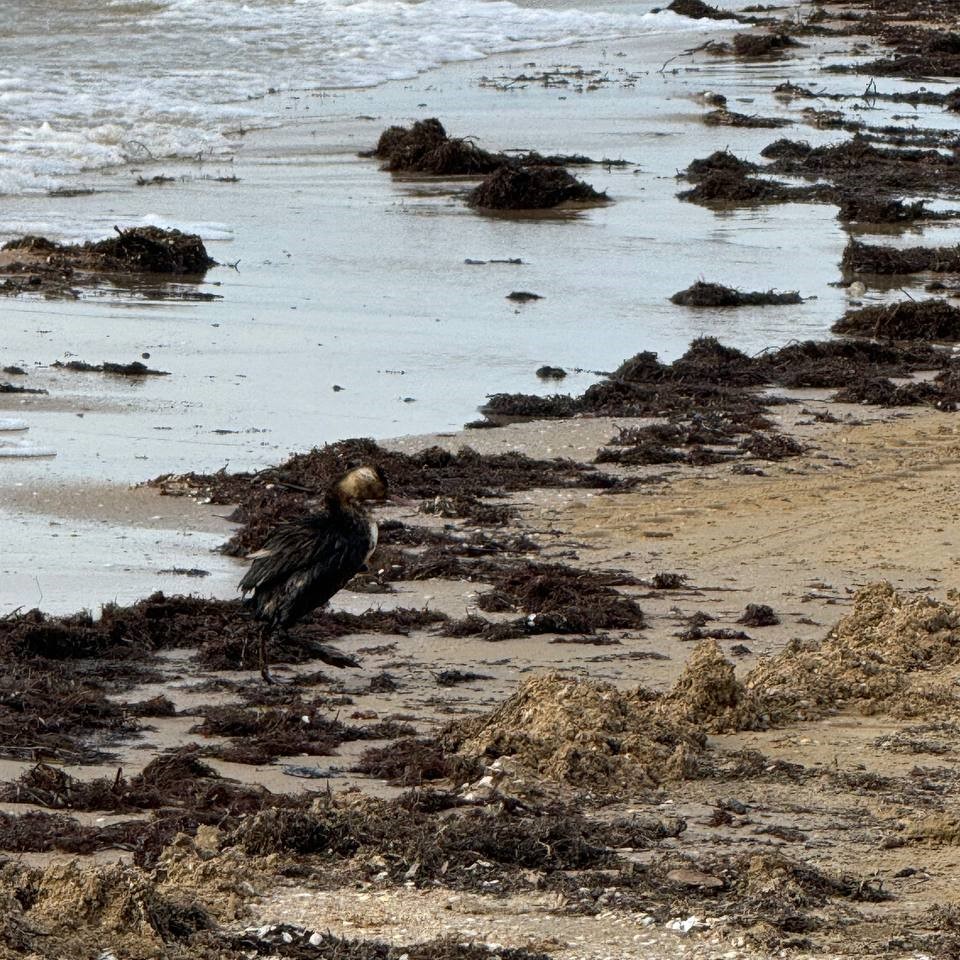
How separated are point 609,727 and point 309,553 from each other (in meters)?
1.73

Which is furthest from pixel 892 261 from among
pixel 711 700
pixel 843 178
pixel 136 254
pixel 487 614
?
pixel 711 700

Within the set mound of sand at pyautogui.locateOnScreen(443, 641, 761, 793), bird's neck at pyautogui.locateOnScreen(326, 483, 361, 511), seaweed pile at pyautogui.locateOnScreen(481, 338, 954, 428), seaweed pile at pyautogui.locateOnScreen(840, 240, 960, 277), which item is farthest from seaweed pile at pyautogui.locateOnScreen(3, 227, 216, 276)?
mound of sand at pyautogui.locateOnScreen(443, 641, 761, 793)

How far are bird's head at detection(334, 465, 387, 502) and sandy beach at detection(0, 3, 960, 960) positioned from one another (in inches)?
25.0

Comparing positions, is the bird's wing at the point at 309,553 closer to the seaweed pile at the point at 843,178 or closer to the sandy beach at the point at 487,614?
the sandy beach at the point at 487,614

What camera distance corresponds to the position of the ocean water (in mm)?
Result: 22859

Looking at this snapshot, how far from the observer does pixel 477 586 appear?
832 centimetres

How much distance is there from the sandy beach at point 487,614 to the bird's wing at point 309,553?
0.32 metres

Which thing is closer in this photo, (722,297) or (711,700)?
(711,700)

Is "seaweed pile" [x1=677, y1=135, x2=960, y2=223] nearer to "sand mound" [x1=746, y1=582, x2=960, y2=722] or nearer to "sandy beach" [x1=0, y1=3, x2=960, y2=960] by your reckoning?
"sandy beach" [x1=0, y1=3, x2=960, y2=960]

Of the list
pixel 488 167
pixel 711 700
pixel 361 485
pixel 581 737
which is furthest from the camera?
pixel 488 167

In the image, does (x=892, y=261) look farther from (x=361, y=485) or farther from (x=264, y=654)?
(x=264, y=654)

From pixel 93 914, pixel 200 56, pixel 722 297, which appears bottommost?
pixel 93 914

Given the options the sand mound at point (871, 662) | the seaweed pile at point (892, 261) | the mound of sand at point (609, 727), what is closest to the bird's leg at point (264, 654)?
the mound of sand at point (609, 727)

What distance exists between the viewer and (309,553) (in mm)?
7117
